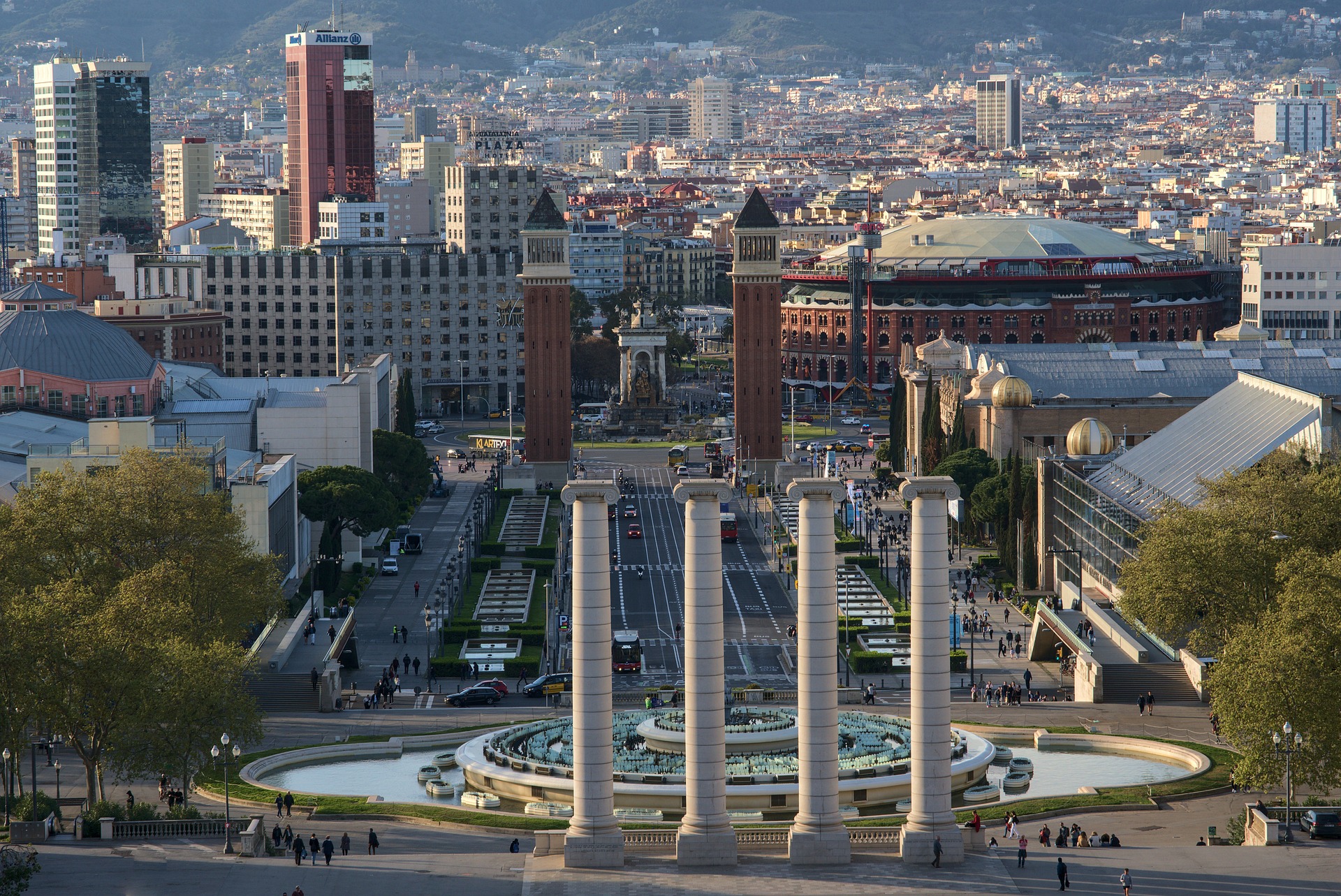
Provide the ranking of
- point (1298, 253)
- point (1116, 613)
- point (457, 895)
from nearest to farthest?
1. point (457, 895)
2. point (1116, 613)
3. point (1298, 253)

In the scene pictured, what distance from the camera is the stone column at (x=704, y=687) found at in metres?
53.8

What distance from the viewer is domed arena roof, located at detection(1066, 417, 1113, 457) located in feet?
343

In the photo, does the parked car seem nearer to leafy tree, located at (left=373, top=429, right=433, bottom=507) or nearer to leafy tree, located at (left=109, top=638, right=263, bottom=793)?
leafy tree, located at (left=109, top=638, right=263, bottom=793)

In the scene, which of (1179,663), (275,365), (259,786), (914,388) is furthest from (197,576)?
(275,365)

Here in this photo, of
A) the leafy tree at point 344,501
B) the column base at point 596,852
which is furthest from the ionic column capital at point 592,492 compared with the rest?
the leafy tree at point 344,501

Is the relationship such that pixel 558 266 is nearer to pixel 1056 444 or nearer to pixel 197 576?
pixel 1056 444

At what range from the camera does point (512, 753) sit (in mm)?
69062

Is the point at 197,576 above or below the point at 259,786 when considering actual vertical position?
above

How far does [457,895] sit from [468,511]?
3276 inches

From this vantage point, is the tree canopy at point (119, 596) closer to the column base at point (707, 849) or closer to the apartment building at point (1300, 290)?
the column base at point (707, 849)

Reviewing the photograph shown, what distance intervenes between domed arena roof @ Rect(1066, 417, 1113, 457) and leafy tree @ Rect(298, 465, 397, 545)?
33067 millimetres

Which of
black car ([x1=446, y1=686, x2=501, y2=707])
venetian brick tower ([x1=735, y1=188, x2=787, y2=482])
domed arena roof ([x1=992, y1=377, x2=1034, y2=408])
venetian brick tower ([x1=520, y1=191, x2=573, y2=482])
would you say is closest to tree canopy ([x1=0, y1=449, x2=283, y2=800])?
black car ([x1=446, y1=686, x2=501, y2=707])

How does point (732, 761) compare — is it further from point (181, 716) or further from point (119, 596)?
point (119, 596)

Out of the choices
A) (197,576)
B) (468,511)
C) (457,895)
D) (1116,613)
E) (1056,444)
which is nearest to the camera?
(457,895)
